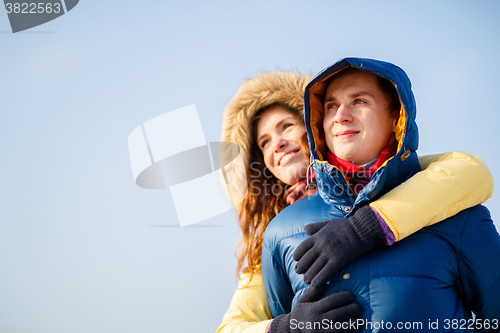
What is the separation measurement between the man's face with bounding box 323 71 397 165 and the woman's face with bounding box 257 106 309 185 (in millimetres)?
909

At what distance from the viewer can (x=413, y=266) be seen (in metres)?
2.01

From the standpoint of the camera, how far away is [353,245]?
2004 millimetres

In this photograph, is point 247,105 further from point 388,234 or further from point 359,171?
point 388,234

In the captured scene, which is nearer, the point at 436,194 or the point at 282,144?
the point at 436,194

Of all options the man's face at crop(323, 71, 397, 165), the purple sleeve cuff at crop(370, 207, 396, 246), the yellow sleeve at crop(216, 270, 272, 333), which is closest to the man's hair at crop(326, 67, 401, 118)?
the man's face at crop(323, 71, 397, 165)

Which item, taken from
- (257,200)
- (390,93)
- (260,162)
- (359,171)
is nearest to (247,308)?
(257,200)

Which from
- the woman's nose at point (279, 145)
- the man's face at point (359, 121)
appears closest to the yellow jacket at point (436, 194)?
the man's face at point (359, 121)

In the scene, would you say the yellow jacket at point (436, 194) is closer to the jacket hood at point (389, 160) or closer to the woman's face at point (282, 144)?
the jacket hood at point (389, 160)

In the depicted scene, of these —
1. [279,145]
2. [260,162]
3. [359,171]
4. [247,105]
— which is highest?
[247,105]

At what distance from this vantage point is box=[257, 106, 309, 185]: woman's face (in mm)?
3516

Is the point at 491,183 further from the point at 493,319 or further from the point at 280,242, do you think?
the point at 280,242

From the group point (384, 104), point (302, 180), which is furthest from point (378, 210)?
point (302, 180)

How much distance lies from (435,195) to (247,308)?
1.64 m

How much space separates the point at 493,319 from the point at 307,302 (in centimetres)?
102
